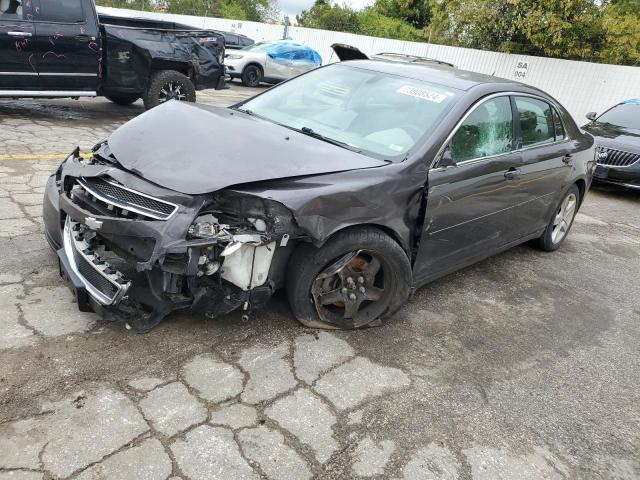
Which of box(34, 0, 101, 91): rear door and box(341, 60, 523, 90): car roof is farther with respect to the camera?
box(34, 0, 101, 91): rear door

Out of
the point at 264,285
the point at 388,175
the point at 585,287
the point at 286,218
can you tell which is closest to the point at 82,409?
the point at 264,285

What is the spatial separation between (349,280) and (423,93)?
4.80 feet

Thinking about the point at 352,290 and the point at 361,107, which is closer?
the point at 352,290

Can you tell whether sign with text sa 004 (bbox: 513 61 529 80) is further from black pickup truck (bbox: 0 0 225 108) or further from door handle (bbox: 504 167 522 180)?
door handle (bbox: 504 167 522 180)

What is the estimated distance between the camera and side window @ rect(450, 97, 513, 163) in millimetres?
3562

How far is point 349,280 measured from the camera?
3266 mm

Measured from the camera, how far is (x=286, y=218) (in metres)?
2.74

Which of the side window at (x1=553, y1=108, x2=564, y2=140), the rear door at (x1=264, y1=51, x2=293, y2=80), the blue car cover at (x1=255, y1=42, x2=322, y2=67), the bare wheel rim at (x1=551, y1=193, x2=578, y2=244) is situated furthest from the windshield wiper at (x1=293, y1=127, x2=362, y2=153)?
the blue car cover at (x1=255, y1=42, x2=322, y2=67)

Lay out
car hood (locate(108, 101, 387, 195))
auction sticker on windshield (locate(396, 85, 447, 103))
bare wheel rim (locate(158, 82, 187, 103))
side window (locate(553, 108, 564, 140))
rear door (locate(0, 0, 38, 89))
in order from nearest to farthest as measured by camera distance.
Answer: car hood (locate(108, 101, 387, 195)), auction sticker on windshield (locate(396, 85, 447, 103)), side window (locate(553, 108, 564, 140)), rear door (locate(0, 0, 38, 89)), bare wheel rim (locate(158, 82, 187, 103))

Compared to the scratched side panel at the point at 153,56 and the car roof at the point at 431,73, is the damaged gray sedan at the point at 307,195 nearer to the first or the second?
the car roof at the point at 431,73

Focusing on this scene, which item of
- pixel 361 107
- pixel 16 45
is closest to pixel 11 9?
pixel 16 45

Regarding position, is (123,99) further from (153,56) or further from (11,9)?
(11,9)

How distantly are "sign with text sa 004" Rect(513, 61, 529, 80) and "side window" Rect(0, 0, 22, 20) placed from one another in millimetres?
15780

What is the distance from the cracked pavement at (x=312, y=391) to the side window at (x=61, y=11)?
4268 millimetres
